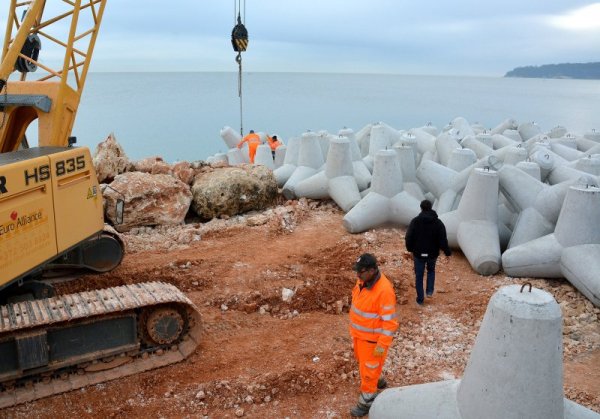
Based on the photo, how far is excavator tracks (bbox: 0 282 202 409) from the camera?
4883 mm

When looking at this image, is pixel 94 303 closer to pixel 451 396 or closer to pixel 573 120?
pixel 451 396

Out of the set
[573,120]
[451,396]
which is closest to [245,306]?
[451,396]

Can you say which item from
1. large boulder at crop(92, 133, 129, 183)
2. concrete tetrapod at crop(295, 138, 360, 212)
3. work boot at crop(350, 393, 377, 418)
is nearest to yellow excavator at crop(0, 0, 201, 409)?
work boot at crop(350, 393, 377, 418)

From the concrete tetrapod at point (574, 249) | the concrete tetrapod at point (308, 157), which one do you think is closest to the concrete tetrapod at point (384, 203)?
the concrete tetrapod at point (308, 157)

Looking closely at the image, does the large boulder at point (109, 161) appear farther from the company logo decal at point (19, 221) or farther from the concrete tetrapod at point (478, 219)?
the concrete tetrapod at point (478, 219)

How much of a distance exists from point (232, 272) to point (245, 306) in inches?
49.4

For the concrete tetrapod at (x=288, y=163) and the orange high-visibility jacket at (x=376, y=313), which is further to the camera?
the concrete tetrapod at (x=288, y=163)

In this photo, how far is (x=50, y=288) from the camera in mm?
5973

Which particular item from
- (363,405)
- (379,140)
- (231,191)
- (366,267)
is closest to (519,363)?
(366,267)

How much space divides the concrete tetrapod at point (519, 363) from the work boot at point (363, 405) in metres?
1.05

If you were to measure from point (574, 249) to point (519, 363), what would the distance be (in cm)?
423

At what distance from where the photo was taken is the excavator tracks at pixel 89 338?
4883mm

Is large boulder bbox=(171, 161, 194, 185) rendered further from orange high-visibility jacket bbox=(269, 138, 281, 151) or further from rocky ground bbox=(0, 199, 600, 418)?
orange high-visibility jacket bbox=(269, 138, 281, 151)

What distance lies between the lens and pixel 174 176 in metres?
11.0
